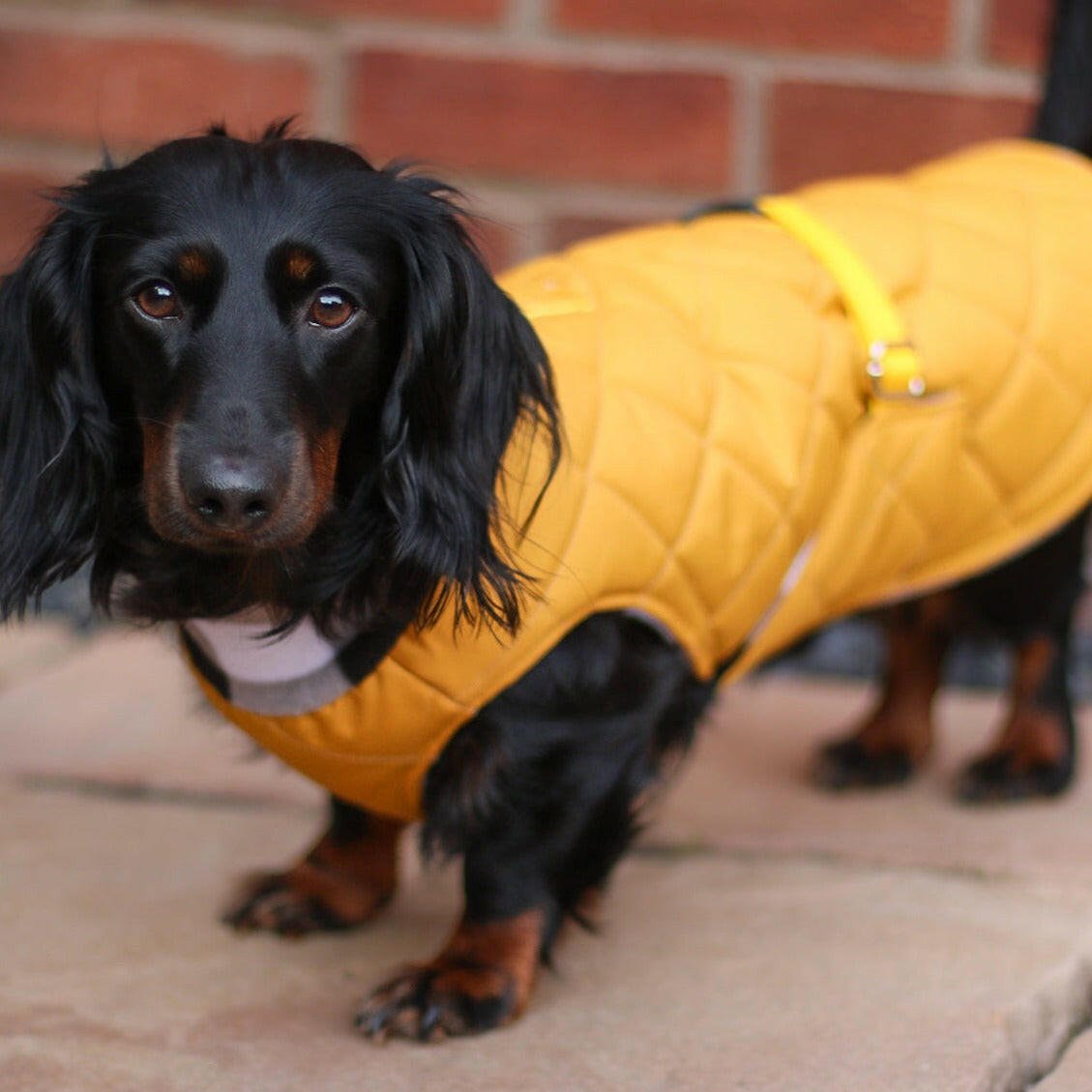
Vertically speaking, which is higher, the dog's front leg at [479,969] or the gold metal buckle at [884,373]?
the gold metal buckle at [884,373]

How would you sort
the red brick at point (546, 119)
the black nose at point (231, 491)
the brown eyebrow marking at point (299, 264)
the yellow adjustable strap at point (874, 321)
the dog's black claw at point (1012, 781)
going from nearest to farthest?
the black nose at point (231, 491)
the brown eyebrow marking at point (299, 264)
the yellow adjustable strap at point (874, 321)
the dog's black claw at point (1012, 781)
the red brick at point (546, 119)

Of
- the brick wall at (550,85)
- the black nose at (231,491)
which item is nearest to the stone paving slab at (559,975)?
the black nose at (231,491)

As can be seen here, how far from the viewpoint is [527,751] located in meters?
1.76

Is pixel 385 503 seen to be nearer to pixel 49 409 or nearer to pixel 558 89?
pixel 49 409

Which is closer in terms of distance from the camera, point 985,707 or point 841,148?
point 985,707

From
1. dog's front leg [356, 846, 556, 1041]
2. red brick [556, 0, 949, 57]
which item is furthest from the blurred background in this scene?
dog's front leg [356, 846, 556, 1041]

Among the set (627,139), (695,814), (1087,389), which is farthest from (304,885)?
(627,139)

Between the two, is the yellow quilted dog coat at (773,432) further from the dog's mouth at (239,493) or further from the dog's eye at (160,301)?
the dog's eye at (160,301)

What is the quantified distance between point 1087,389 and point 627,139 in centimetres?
121

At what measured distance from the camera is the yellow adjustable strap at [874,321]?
2002 mm

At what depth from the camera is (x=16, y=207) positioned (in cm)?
332

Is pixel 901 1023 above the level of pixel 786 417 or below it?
below

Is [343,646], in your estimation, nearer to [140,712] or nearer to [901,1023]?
[901,1023]

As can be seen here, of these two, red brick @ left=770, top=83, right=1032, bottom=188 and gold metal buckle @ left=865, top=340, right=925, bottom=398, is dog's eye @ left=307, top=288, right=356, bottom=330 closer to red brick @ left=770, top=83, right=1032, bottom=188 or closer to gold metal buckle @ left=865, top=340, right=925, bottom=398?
gold metal buckle @ left=865, top=340, right=925, bottom=398
